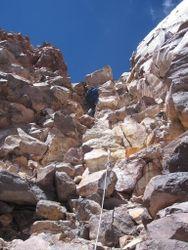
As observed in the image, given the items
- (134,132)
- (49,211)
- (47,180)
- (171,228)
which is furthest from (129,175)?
(134,132)

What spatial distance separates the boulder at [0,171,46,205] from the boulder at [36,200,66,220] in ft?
1.70

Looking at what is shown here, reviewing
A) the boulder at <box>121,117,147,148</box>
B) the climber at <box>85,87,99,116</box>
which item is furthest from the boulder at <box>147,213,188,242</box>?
the climber at <box>85,87,99,116</box>

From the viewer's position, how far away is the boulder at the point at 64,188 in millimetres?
14453

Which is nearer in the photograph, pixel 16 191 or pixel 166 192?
pixel 166 192

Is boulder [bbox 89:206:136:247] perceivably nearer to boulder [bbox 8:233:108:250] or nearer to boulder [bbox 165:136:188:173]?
boulder [bbox 8:233:108:250]

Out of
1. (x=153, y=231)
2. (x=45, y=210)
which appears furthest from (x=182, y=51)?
(x=153, y=231)

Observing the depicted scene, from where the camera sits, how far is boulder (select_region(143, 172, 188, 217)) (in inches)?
425

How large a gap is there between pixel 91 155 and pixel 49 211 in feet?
23.2

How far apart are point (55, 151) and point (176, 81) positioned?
6.45 m

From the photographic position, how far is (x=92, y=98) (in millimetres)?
34250

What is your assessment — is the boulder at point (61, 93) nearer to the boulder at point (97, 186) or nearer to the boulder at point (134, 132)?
the boulder at point (134, 132)

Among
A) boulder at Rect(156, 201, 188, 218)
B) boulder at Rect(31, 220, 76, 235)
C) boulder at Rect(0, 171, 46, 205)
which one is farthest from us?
boulder at Rect(0, 171, 46, 205)

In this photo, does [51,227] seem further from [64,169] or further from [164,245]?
[64,169]

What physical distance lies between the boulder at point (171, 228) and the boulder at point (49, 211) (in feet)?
13.7
